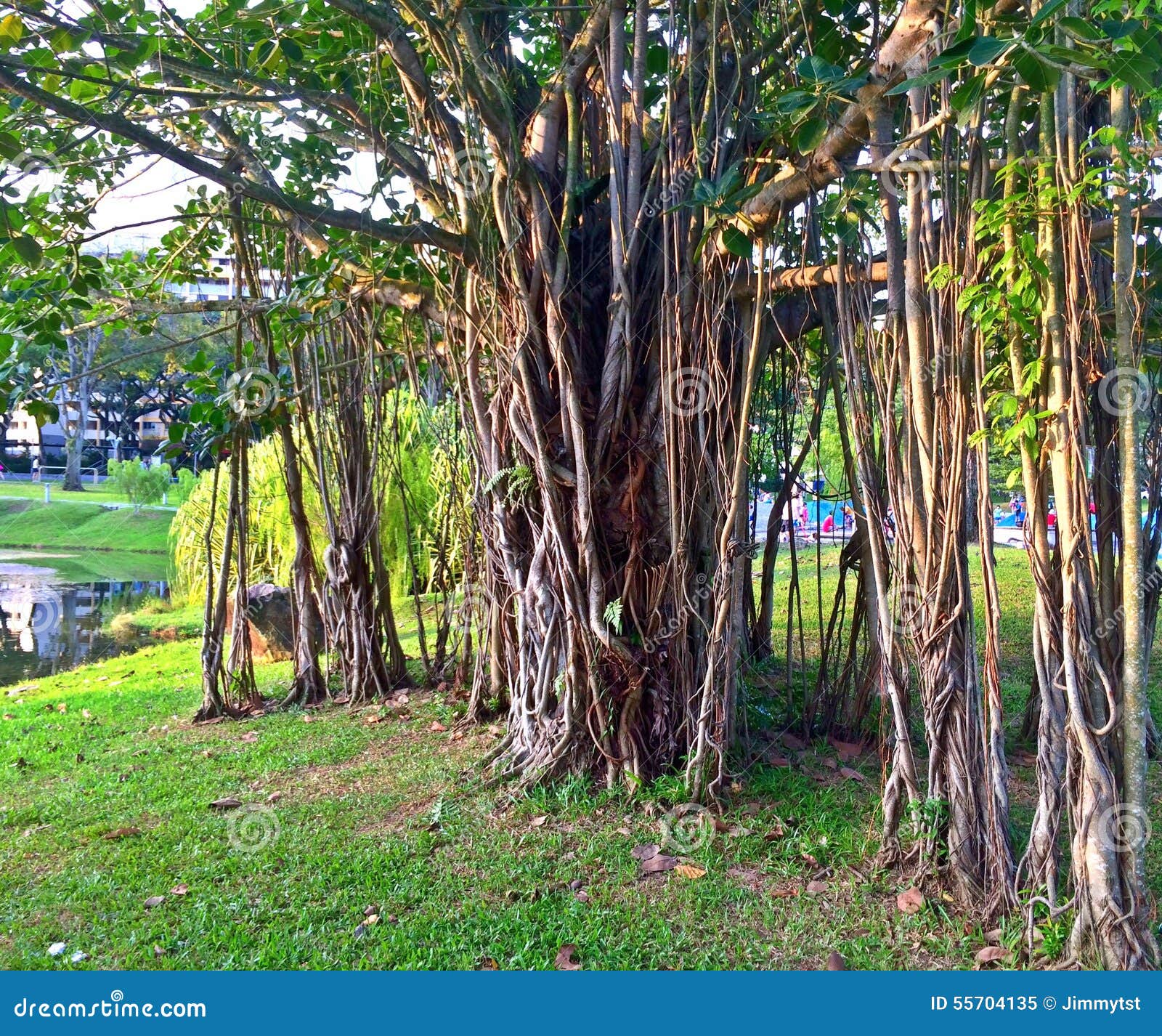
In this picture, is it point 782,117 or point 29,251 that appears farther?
point 782,117

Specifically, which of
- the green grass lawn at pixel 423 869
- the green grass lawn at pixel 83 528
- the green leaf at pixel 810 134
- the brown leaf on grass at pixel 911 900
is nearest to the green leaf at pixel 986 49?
the green leaf at pixel 810 134

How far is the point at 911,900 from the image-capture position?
2.53m

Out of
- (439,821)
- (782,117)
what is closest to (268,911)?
(439,821)

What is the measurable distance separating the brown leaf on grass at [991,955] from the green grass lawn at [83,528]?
637 inches

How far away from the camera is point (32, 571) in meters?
14.1

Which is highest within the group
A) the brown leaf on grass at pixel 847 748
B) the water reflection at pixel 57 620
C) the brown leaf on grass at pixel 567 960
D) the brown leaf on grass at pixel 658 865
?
the brown leaf on grass at pixel 847 748

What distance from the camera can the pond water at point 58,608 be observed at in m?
8.70

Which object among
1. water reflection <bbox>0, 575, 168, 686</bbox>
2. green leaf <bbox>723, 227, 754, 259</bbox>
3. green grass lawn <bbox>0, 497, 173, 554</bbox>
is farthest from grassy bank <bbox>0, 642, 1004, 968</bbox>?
green grass lawn <bbox>0, 497, 173, 554</bbox>

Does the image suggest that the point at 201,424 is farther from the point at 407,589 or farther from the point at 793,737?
the point at 407,589

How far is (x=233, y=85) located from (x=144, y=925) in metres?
2.89

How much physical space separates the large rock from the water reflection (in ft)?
7.40

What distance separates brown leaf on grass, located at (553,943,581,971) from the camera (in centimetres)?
231

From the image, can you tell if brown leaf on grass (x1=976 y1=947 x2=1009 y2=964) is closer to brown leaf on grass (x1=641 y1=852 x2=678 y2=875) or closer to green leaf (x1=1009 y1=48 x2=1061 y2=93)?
brown leaf on grass (x1=641 y1=852 x2=678 y2=875)

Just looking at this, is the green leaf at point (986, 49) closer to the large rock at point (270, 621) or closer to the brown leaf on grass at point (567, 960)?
the brown leaf on grass at point (567, 960)
